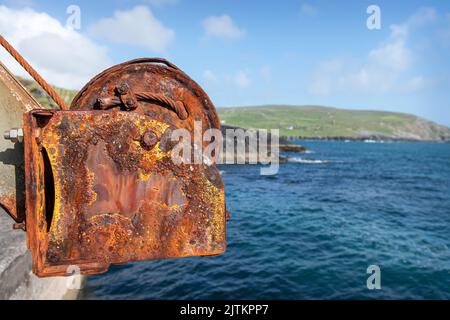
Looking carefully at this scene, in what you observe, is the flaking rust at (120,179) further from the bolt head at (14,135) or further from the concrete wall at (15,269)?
the concrete wall at (15,269)

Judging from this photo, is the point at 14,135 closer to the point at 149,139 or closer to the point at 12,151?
the point at 12,151

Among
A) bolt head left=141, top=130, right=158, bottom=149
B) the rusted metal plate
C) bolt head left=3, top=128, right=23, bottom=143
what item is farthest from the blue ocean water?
bolt head left=3, top=128, right=23, bottom=143

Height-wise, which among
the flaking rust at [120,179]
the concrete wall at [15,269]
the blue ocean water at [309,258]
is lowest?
the blue ocean water at [309,258]

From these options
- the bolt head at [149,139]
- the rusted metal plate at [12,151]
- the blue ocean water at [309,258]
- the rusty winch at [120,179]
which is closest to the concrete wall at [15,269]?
the blue ocean water at [309,258]

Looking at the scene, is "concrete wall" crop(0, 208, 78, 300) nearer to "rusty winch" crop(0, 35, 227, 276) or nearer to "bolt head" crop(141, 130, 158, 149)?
"rusty winch" crop(0, 35, 227, 276)

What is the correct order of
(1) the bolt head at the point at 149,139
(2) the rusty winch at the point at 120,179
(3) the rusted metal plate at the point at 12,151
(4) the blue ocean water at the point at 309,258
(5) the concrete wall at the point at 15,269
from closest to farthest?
(2) the rusty winch at the point at 120,179 → (1) the bolt head at the point at 149,139 → (3) the rusted metal plate at the point at 12,151 → (5) the concrete wall at the point at 15,269 → (4) the blue ocean water at the point at 309,258

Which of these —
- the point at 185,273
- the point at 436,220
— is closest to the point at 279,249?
the point at 185,273

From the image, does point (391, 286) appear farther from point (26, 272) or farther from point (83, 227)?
point (83, 227)

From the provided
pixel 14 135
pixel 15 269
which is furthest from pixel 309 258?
pixel 14 135
